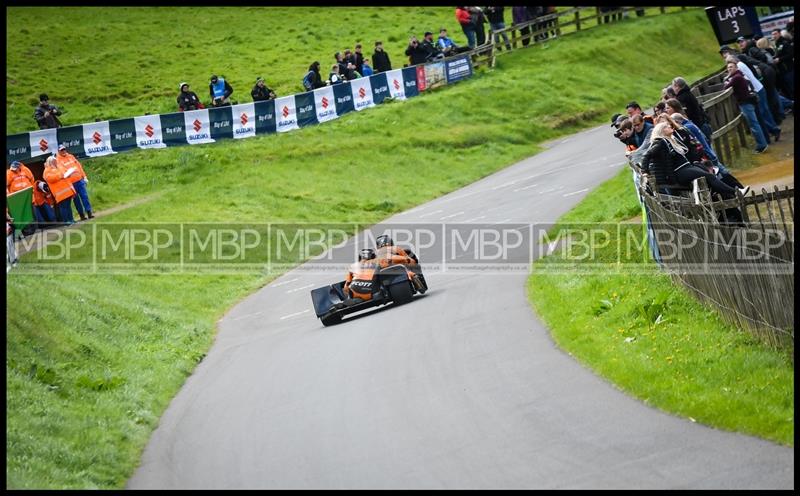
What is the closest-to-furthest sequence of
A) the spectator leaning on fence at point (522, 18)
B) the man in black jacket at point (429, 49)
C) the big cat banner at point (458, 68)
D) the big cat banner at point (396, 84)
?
the big cat banner at point (396, 84) → the man in black jacket at point (429, 49) → the big cat banner at point (458, 68) → the spectator leaning on fence at point (522, 18)

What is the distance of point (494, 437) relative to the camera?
36.1 ft

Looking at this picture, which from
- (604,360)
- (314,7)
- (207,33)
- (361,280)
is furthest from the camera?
(314,7)

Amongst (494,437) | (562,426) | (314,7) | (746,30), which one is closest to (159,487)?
(494,437)

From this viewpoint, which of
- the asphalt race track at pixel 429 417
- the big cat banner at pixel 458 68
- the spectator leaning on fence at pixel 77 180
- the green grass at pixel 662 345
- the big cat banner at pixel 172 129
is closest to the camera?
the asphalt race track at pixel 429 417

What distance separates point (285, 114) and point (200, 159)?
4339 mm

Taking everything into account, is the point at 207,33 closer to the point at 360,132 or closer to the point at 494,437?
the point at 360,132

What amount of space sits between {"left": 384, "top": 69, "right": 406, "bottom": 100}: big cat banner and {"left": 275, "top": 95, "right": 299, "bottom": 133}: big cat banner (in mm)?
5201

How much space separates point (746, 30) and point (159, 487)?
73.1 ft

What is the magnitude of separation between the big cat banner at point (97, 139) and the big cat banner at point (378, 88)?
1133 cm

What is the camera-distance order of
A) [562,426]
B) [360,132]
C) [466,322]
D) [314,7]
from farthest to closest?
[314,7]
[360,132]
[466,322]
[562,426]

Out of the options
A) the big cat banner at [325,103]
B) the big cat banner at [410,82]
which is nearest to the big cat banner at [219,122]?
the big cat banner at [325,103]

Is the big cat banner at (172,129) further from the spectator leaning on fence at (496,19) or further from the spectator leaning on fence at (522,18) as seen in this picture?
the spectator leaning on fence at (522,18)

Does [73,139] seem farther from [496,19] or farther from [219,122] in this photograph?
[496,19]

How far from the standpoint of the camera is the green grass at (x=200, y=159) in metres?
15.0
